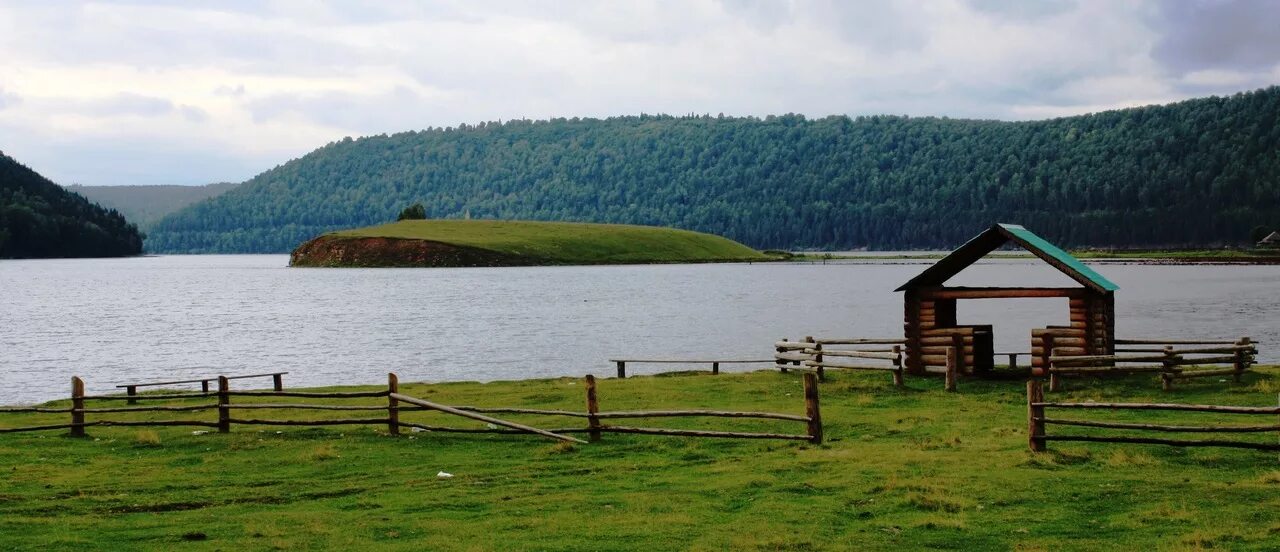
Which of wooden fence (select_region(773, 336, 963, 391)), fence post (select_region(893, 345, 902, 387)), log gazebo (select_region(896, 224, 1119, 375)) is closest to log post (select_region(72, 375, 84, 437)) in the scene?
wooden fence (select_region(773, 336, 963, 391))

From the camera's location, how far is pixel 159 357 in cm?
6431

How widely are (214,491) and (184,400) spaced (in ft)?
58.3

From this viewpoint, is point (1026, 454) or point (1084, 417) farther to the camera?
point (1084, 417)

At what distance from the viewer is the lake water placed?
57.7 metres

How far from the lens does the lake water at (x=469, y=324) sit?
5769 cm

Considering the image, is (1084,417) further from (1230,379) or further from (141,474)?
(141,474)

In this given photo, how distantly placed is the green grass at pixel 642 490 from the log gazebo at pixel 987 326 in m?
7.59

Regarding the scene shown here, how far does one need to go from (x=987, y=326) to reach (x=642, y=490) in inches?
779

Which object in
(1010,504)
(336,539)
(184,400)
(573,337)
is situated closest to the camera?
(336,539)

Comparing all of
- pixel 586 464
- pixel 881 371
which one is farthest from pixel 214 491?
pixel 881 371

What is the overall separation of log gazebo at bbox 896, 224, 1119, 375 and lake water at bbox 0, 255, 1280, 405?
1809cm

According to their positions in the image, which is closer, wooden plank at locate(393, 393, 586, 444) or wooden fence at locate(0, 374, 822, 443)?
wooden fence at locate(0, 374, 822, 443)

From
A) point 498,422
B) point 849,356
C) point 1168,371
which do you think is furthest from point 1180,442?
point 849,356

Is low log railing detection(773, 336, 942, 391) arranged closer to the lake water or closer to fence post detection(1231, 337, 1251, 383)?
fence post detection(1231, 337, 1251, 383)
